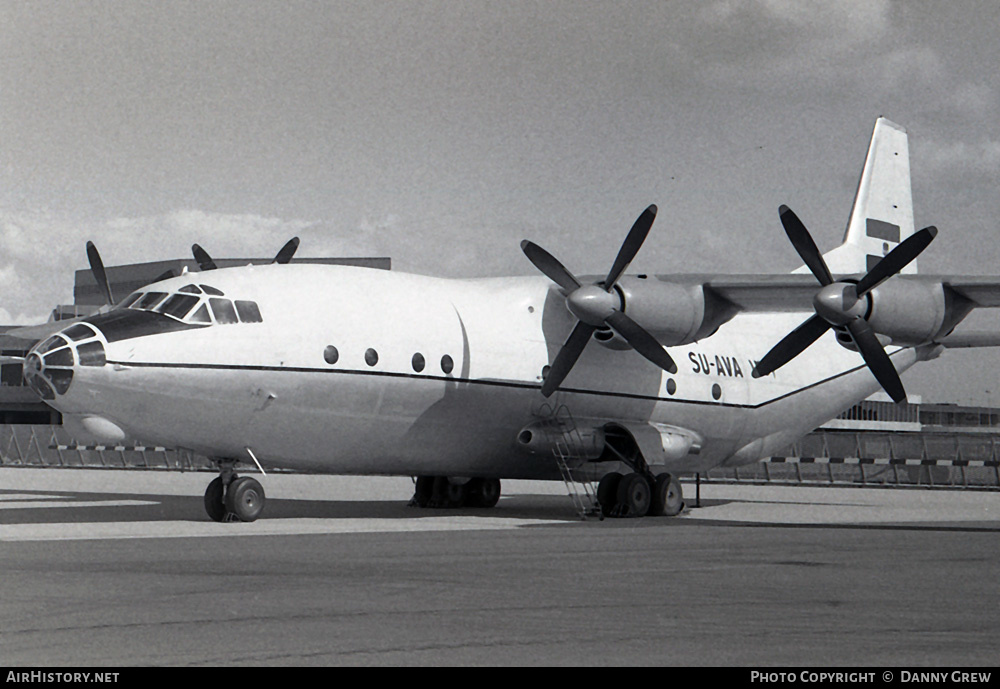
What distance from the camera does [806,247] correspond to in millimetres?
22172

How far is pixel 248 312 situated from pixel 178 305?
111 cm

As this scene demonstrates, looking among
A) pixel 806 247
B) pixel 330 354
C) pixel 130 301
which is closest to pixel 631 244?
pixel 806 247

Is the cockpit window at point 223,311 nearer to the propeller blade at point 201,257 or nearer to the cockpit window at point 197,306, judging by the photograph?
the cockpit window at point 197,306

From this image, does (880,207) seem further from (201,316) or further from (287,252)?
(201,316)

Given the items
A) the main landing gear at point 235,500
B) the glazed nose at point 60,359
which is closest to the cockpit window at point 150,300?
the glazed nose at point 60,359

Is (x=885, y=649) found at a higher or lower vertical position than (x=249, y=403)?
lower

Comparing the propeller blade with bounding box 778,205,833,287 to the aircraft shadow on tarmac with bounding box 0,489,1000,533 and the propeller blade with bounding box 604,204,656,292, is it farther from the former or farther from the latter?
the aircraft shadow on tarmac with bounding box 0,489,1000,533

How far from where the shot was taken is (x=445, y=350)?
21.8m

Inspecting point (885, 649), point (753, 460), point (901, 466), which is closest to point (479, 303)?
point (753, 460)

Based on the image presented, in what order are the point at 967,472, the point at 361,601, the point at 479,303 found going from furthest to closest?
the point at 967,472 < the point at 479,303 < the point at 361,601

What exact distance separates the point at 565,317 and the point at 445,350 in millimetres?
3676
